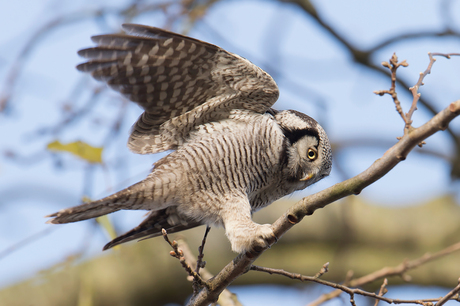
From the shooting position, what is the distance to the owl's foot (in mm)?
2443

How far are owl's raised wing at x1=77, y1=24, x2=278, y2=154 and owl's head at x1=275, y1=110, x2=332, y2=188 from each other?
0.27m

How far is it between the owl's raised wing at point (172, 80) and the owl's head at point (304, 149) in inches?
10.5

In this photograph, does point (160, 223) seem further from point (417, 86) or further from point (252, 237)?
point (417, 86)

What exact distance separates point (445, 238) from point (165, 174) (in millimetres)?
4262

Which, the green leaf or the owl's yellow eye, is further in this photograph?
the owl's yellow eye

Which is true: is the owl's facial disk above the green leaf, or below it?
below

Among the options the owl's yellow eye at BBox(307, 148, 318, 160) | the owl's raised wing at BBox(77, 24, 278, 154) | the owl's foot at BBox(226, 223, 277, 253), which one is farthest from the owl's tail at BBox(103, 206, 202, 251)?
the owl's yellow eye at BBox(307, 148, 318, 160)

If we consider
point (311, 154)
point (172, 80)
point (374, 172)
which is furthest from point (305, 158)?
point (374, 172)

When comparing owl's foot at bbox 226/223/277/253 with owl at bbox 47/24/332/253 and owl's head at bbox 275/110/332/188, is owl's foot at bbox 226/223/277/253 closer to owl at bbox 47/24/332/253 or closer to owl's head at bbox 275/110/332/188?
owl at bbox 47/24/332/253

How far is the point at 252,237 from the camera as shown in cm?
256

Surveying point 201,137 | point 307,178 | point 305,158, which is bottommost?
point 307,178

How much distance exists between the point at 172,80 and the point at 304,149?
A: 100 cm

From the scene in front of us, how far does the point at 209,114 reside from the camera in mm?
3172

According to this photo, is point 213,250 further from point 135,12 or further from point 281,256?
point 135,12
